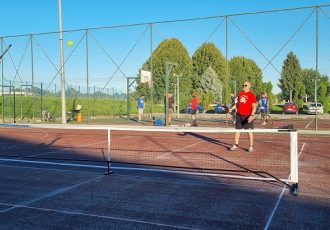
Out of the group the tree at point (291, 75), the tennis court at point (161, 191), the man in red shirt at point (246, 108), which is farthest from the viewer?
the tree at point (291, 75)

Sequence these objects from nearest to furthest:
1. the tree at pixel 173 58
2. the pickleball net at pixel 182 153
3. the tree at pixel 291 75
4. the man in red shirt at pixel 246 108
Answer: the pickleball net at pixel 182 153
the man in red shirt at pixel 246 108
the tree at pixel 291 75
the tree at pixel 173 58

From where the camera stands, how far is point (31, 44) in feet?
80.2

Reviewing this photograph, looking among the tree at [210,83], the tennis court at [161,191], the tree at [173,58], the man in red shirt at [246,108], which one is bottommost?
the tennis court at [161,191]

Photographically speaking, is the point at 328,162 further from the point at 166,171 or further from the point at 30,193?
the point at 30,193

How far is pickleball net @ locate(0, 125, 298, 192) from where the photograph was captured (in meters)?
8.05

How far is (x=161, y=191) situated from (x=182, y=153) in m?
4.50

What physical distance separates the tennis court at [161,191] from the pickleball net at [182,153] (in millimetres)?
29

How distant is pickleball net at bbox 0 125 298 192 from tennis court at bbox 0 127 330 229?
0.03 m

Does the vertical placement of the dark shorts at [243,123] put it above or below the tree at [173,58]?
below

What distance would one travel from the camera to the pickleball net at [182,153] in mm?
8055

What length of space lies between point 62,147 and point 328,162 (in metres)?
7.82

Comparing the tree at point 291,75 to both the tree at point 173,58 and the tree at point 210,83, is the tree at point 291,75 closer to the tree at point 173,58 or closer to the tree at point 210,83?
the tree at point 210,83

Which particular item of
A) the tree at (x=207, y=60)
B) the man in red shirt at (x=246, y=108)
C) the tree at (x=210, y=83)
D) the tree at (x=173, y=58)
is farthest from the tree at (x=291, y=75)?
the man in red shirt at (x=246, y=108)

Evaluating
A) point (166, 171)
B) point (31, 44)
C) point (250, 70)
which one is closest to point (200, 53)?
point (250, 70)
